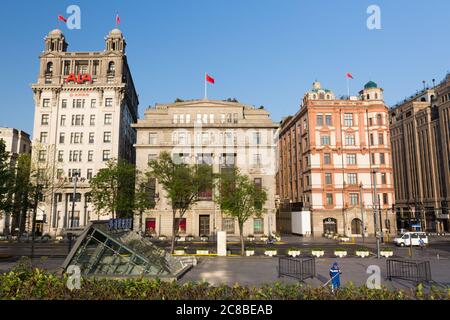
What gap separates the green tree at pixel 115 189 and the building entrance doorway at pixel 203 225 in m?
14.1

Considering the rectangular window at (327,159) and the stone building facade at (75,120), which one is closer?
the stone building facade at (75,120)

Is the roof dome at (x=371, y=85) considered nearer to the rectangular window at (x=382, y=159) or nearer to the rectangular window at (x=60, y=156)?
the rectangular window at (x=382, y=159)

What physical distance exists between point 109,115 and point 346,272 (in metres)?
56.1

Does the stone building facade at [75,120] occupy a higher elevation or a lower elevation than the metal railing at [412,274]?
higher

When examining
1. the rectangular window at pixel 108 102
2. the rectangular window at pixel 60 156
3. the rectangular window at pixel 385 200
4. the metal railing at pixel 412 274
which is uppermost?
the rectangular window at pixel 108 102

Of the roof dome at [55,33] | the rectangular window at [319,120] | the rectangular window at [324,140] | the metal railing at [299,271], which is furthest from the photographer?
the roof dome at [55,33]

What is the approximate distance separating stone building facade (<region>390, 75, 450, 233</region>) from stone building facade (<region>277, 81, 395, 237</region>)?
1562 centimetres

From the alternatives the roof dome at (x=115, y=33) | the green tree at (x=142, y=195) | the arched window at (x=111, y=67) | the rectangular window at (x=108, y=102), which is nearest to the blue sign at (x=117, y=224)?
the green tree at (x=142, y=195)

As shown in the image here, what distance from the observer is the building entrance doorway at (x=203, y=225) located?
199 ft

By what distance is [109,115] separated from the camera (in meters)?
66.8

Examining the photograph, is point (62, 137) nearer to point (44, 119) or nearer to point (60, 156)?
point (60, 156)

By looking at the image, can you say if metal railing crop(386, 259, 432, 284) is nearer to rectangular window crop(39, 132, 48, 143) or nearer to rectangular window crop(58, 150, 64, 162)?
rectangular window crop(58, 150, 64, 162)
